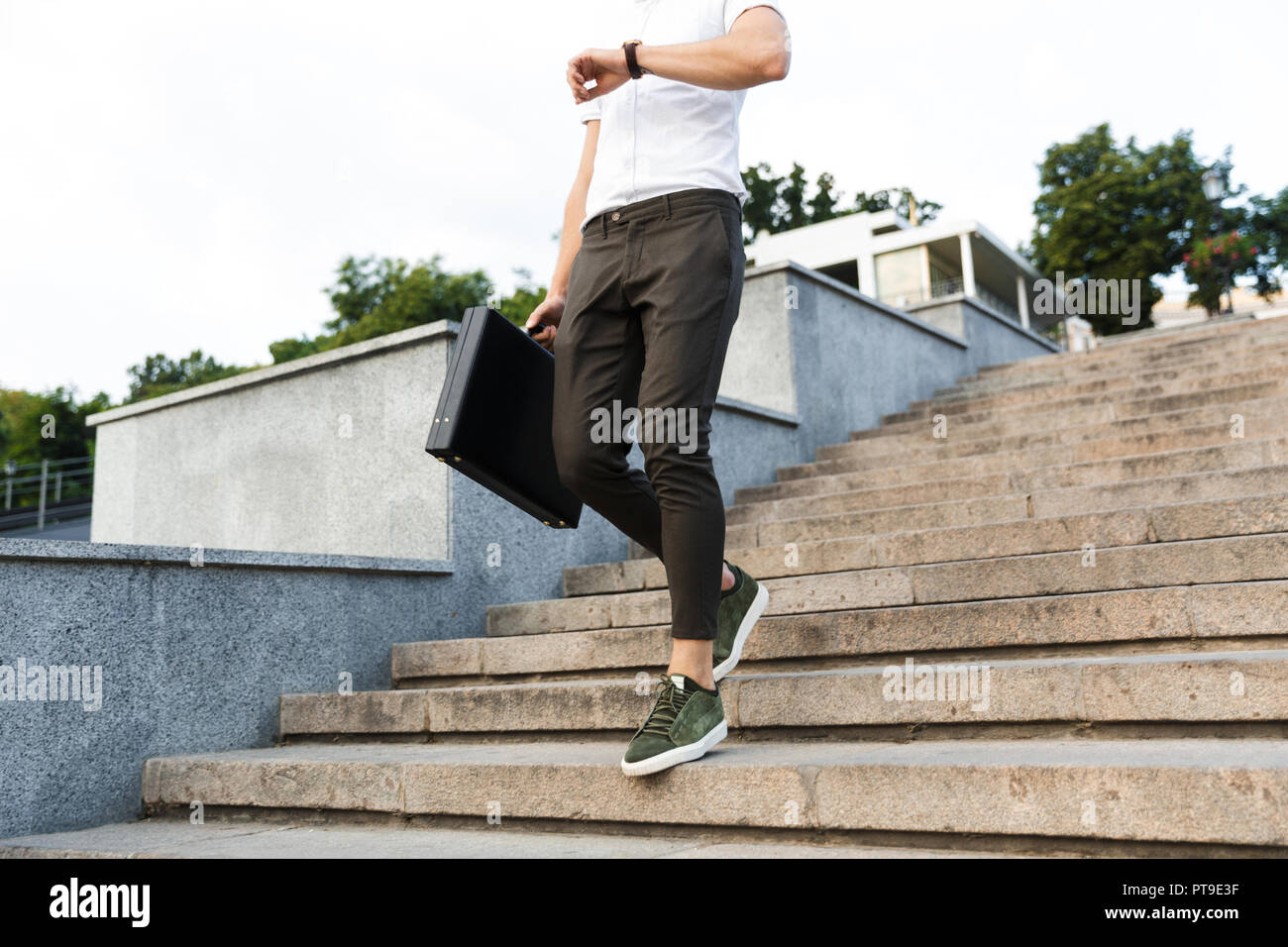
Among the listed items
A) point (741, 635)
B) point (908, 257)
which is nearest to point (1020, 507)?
point (741, 635)

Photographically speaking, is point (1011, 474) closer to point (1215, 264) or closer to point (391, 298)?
point (1215, 264)

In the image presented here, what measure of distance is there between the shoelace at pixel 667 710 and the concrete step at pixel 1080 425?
13.1 feet

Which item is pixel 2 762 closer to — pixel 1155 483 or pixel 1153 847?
pixel 1153 847

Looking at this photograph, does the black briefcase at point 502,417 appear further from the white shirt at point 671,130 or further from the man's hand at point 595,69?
the man's hand at point 595,69

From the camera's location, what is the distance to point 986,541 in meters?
4.17

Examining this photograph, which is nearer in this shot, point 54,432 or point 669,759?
point 669,759

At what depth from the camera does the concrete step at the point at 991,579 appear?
126 inches

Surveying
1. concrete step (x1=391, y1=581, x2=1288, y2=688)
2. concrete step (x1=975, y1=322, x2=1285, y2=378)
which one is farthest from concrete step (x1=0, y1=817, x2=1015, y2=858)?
concrete step (x1=975, y1=322, x2=1285, y2=378)

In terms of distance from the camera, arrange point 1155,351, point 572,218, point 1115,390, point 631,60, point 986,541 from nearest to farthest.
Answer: point 631,60 → point 572,218 → point 986,541 → point 1115,390 → point 1155,351

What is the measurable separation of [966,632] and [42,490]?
81.4 ft

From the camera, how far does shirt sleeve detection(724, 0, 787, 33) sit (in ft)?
8.41

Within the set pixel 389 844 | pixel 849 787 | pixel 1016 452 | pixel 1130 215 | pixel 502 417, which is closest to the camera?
pixel 849 787

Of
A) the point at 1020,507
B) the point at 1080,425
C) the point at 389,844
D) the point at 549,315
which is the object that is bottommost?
the point at 389,844
